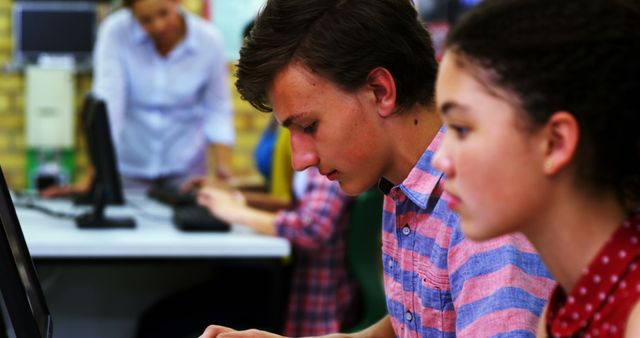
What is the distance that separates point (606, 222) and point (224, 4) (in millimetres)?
4319

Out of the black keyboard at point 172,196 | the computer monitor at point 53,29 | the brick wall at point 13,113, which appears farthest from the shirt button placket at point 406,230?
the computer monitor at point 53,29

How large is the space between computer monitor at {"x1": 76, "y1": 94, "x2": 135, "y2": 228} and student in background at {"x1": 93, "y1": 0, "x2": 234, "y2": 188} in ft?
2.53

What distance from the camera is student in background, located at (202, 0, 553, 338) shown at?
1.11 m

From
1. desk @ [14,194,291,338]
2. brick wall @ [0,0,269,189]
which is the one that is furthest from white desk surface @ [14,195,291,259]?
brick wall @ [0,0,269,189]

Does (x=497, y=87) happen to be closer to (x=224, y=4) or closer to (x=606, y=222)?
(x=606, y=222)

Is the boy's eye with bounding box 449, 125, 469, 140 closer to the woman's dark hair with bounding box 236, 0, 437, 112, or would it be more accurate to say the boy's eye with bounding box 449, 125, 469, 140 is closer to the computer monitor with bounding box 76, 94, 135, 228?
the woman's dark hair with bounding box 236, 0, 437, 112

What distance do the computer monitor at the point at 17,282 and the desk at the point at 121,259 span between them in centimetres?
133

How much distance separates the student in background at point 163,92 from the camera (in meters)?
3.42

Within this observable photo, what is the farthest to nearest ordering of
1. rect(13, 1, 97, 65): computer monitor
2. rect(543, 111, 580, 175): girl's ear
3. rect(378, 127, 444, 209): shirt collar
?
rect(13, 1, 97, 65): computer monitor
rect(378, 127, 444, 209): shirt collar
rect(543, 111, 580, 175): girl's ear

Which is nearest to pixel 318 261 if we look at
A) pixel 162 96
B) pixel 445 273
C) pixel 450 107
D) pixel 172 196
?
pixel 172 196

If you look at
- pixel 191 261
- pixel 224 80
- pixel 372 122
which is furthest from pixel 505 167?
pixel 224 80

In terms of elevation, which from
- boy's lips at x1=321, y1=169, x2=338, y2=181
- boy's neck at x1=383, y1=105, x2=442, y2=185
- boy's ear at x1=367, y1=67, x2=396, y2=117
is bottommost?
boy's lips at x1=321, y1=169, x2=338, y2=181

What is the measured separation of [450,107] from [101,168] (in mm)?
2018

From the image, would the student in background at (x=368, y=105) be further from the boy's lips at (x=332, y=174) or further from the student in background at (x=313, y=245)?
the student in background at (x=313, y=245)
